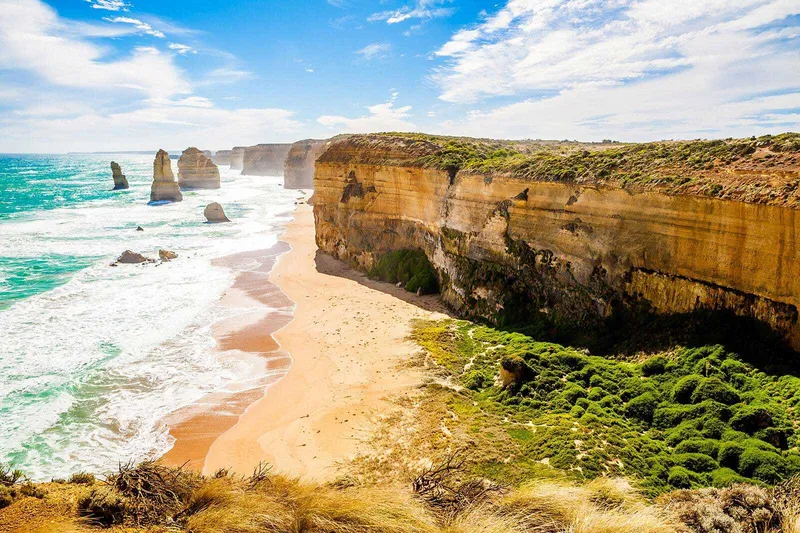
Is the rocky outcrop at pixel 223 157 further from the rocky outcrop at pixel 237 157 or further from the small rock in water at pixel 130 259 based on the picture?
the small rock in water at pixel 130 259

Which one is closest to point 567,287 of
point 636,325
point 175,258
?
point 636,325

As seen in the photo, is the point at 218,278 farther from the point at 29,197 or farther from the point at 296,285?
the point at 29,197

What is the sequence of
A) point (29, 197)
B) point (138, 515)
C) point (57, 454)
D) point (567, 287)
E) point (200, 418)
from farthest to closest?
point (29, 197)
point (567, 287)
point (200, 418)
point (57, 454)
point (138, 515)

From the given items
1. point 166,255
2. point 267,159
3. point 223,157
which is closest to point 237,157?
point 223,157

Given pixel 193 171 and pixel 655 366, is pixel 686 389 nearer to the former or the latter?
pixel 655 366

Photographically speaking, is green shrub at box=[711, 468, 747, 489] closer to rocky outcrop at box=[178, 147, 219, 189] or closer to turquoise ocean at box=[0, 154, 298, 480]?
turquoise ocean at box=[0, 154, 298, 480]

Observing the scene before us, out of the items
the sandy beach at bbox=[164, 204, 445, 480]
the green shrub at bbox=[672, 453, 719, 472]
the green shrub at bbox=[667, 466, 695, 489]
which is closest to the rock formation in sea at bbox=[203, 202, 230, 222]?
the sandy beach at bbox=[164, 204, 445, 480]
